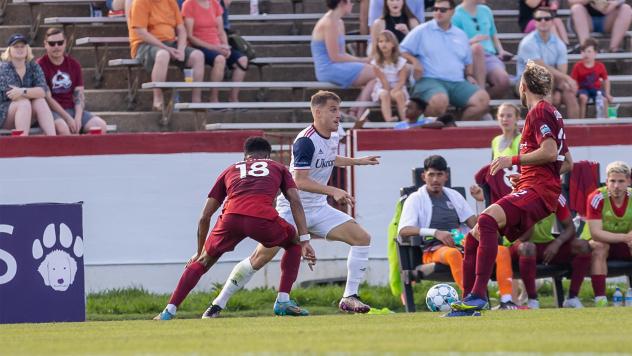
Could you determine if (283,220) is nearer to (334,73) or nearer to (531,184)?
(531,184)

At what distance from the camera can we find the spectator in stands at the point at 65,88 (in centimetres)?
1758

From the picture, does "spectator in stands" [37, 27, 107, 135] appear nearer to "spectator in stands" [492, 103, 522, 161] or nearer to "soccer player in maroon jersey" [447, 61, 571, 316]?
"spectator in stands" [492, 103, 522, 161]

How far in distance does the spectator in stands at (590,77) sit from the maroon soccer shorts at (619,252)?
4.86 meters

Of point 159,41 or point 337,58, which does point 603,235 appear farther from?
point 159,41

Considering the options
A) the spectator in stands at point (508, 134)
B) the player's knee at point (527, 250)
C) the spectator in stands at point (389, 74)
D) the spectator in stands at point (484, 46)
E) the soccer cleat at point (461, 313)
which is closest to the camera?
the soccer cleat at point (461, 313)

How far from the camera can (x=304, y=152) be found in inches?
530

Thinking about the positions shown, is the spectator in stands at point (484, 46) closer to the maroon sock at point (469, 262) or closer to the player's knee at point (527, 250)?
the player's knee at point (527, 250)

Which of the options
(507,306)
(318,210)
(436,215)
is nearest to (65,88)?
(318,210)

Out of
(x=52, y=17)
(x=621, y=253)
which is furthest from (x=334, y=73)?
(x=621, y=253)

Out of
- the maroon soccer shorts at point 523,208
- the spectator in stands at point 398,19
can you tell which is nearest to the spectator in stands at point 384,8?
the spectator in stands at point 398,19

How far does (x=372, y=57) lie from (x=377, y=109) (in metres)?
A: 0.65

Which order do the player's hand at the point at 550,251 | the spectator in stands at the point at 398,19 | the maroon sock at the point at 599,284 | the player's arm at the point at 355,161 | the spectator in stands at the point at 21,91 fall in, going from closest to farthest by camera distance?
the player's arm at the point at 355,161
the player's hand at the point at 550,251
the maroon sock at the point at 599,284
the spectator in stands at the point at 21,91
the spectator in stands at the point at 398,19

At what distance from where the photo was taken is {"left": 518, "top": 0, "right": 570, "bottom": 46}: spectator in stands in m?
20.7

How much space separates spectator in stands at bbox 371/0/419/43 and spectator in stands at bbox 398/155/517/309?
5.14 m
